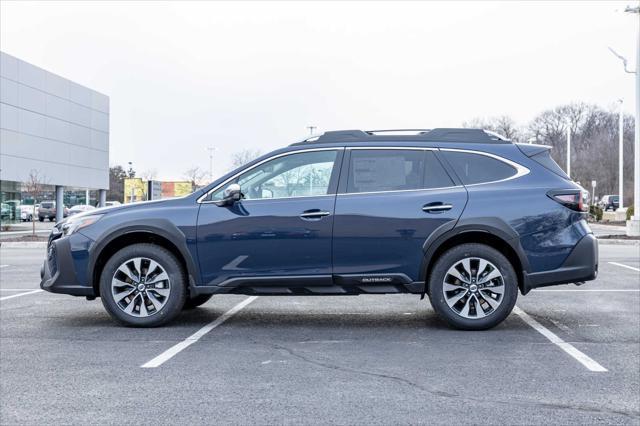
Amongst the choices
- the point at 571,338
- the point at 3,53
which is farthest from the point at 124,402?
the point at 3,53

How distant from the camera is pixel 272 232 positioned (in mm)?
6906

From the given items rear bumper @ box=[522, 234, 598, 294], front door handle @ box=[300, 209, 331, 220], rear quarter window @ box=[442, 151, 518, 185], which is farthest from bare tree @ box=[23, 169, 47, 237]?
rear bumper @ box=[522, 234, 598, 294]

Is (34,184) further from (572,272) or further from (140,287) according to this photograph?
(572,272)

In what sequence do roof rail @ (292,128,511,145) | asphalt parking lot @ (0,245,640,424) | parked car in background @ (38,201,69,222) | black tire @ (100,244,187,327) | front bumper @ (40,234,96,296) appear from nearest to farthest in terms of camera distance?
1. asphalt parking lot @ (0,245,640,424)
2. black tire @ (100,244,187,327)
3. front bumper @ (40,234,96,296)
4. roof rail @ (292,128,511,145)
5. parked car in background @ (38,201,69,222)

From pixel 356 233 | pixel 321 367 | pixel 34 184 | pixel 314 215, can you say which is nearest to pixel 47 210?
pixel 34 184

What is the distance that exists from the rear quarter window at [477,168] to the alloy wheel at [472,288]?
2.68 ft

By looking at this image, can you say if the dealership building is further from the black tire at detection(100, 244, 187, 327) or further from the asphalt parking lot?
the asphalt parking lot

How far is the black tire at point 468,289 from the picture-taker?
677 cm

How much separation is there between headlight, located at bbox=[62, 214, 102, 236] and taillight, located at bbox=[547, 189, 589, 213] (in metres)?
4.43

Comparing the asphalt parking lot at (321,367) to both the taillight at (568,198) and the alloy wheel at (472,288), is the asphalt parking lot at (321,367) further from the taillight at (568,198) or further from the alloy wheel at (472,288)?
the taillight at (568,198)

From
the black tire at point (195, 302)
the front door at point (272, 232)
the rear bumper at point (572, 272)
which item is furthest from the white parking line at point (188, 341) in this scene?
the rear bumper at point (572, 272)

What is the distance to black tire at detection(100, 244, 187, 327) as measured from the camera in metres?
7.00

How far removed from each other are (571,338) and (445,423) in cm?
296

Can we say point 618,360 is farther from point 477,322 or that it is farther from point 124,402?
point 124,402
